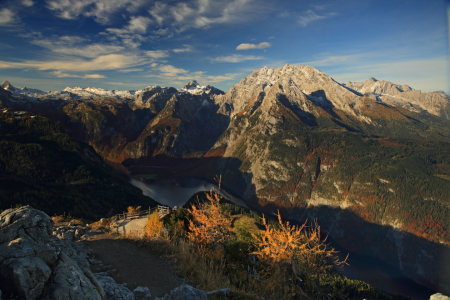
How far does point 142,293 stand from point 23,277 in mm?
5484

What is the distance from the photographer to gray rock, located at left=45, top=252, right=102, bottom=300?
530 centimetres

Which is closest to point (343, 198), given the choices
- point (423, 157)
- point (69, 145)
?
point (423, 157)

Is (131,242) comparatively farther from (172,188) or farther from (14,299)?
(172,188)

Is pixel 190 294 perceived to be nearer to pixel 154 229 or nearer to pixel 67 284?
pixel 67 284

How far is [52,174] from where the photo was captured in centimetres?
7425

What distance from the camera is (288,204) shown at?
152m

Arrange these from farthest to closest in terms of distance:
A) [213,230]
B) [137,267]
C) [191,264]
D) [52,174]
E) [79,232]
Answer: [52,174]
[79,232]
[213,230]
[137,267]
[191,264]

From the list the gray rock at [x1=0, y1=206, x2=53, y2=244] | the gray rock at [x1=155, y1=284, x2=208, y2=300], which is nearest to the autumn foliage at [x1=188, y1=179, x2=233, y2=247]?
the gray rock at [x1=155, y1=284, x2=208, y2=300]

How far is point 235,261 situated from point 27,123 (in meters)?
122

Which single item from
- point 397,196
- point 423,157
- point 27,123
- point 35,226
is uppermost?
point 27,123

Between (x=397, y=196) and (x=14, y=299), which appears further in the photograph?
(x=397, y=196)

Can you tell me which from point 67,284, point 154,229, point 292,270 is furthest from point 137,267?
point 292,270

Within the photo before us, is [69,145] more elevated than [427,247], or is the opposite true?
[69,145]

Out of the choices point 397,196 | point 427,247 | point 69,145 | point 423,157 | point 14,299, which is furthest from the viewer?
point 423,157
